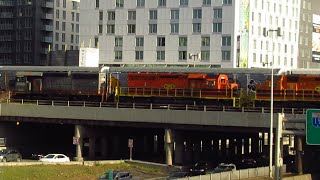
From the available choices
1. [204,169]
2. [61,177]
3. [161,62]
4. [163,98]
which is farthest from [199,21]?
[61,177]

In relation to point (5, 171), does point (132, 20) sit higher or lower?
higher

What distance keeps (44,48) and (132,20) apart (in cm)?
5134

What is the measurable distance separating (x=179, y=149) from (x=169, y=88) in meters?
10.0

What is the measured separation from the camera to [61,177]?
2432 inches

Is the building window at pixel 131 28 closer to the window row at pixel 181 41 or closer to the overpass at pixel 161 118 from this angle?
the window row at pixel 181 41

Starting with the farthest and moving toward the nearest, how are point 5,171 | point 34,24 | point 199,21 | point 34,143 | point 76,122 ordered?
point 34,24
point 199,21
point 34,143
point 76,122
point 5,171

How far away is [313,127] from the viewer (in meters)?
42.3

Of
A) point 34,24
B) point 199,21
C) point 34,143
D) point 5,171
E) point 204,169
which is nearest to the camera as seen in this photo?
point 5,171

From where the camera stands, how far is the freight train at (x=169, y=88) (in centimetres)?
8075

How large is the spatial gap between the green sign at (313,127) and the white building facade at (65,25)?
138m

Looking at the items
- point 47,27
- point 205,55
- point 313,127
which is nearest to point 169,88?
point 205,55

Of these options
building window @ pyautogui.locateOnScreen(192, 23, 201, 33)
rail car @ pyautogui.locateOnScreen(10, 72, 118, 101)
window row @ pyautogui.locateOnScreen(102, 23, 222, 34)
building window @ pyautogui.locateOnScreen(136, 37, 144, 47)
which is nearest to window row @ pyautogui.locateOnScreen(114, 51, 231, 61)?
building window @ pyautogui.locateOnScreen(136, 37, 144, 47)

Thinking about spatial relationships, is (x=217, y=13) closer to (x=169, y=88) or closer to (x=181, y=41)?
(x=181, y=41)

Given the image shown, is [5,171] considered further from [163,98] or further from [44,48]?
[44,48]
